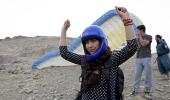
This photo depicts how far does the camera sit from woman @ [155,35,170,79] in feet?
37.3

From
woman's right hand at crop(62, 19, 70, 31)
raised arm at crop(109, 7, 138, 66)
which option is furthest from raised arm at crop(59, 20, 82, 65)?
raised arm at crop(109, 7, 138, 66)

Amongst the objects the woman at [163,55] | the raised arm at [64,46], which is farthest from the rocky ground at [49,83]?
the raised arm at [64,46]

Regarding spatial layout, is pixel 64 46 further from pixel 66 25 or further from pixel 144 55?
pixel 144 55

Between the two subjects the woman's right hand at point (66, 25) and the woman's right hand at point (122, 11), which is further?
the woman's right hand at point (66, 25)

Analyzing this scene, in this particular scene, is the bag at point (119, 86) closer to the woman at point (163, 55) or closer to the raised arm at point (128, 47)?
the raised arm at point (128, 47)

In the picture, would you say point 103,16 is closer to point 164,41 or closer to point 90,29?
point 164,41

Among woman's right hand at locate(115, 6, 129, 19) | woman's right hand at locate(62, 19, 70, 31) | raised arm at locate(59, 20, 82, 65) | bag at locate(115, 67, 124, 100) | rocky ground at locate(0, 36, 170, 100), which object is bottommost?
rocky ground at locate(0, 36, 170, 100)

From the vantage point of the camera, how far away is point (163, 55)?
38.5ft

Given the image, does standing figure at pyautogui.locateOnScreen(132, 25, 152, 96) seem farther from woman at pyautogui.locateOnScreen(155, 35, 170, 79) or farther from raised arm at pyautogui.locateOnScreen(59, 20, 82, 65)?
raised arm at pyautogui.locateOnScreen(59, 20, 82, 65)

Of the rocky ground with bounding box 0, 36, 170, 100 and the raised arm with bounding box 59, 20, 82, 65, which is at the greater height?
the raised arm with bounding box 59, 20, 82, 65

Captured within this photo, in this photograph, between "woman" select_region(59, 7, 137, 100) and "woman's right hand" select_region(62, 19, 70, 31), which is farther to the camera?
"woman's right hand" select_region(62, 19, 70, 31)

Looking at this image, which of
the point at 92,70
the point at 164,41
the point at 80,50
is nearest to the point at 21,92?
the point at 164,41

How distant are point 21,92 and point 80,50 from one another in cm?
565

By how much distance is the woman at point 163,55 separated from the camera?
11.4m
